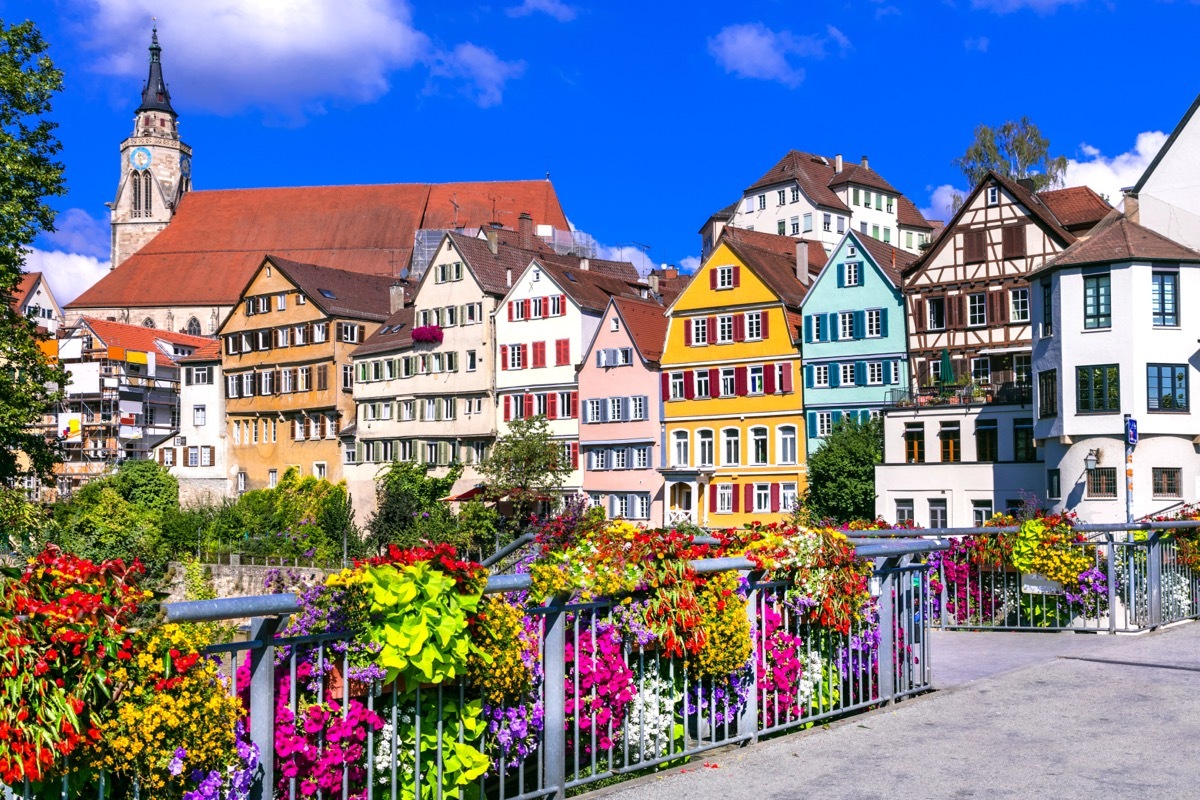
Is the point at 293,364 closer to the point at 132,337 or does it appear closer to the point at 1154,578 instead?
the point at 132,337

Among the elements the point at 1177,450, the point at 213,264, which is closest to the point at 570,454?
the point at 1177,450

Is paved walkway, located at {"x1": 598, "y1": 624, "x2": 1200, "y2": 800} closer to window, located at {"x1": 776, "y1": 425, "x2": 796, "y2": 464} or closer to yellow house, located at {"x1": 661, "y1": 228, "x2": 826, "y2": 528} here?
yellow house, located at {"x1": 661, "y1": 228, "x2": 826, "y2": 528}

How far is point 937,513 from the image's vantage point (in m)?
44.7

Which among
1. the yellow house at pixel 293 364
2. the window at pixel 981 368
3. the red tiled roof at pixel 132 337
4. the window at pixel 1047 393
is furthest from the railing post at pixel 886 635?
the red tiled roof at pixel 132 337

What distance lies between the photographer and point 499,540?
174 feet

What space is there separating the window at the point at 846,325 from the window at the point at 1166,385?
42.6ft

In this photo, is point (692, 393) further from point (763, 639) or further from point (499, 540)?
point (763, 639)

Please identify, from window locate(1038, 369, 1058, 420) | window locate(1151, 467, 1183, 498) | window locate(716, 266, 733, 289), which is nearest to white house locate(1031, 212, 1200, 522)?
window locate(1151, 467, 1183, 498)

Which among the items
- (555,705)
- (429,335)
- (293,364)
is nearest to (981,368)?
(429,335)

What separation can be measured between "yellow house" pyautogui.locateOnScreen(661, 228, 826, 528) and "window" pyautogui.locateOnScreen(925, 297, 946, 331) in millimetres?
5818

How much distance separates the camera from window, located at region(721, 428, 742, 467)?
2103 inches

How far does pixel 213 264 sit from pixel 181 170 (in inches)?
882

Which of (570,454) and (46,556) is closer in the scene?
(46,556)

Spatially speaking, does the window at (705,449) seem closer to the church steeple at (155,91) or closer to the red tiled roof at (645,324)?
the red tiled roof at (645,324)
